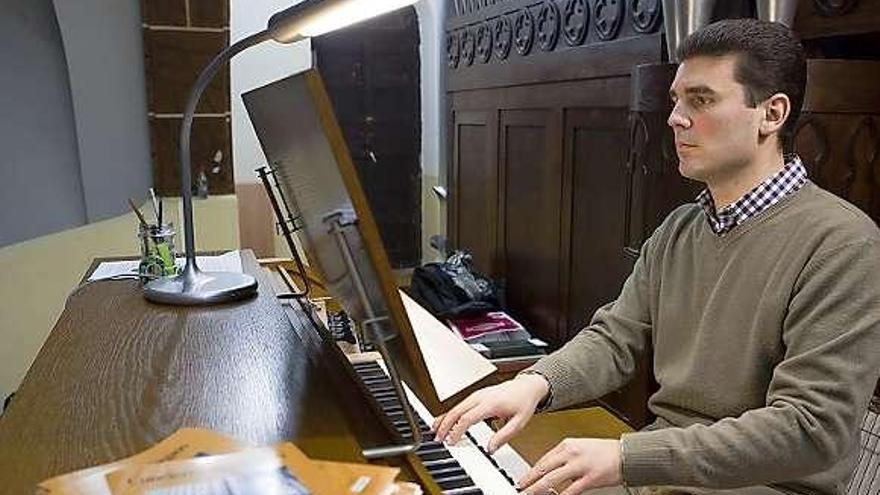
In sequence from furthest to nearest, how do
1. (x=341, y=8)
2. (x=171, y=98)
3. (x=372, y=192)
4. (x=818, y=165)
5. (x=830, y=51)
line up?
(x=372, y=192) < (x=171, y=98) < (x=830, y=51) < (x=818, y=165) < (x=341, y=8)

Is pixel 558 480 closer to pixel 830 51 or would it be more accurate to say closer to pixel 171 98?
pixel 830 51

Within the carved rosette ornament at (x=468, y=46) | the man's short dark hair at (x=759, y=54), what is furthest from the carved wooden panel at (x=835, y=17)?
the carved rosette ornament at (x=468, y=46)

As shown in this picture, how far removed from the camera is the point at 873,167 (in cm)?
186

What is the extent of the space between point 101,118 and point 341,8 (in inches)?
93.4

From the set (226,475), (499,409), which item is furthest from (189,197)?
(226,475)

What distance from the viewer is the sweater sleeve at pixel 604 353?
1.41 m

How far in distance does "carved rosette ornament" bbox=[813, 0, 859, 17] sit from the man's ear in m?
0.74

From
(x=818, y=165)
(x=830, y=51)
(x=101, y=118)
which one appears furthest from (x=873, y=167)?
(x=101, y=118)

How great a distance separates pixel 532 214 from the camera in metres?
3.84

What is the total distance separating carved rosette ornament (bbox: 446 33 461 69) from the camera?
4715mm

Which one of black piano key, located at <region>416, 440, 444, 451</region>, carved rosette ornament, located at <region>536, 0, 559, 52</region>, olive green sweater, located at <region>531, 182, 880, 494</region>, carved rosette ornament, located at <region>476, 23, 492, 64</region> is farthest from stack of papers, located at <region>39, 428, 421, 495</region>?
carved rosette ornament, located at <region>476, 23, 492, 64</region>

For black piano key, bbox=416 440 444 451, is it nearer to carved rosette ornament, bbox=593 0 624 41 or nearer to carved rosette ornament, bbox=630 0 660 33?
carved rosette ornament, bbox=630 0 660 33

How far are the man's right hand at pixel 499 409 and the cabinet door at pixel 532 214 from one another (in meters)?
2.24

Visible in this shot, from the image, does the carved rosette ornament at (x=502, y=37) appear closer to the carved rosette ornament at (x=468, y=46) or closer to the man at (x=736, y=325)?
the carved rosette ornament at (x=468, y=46)
